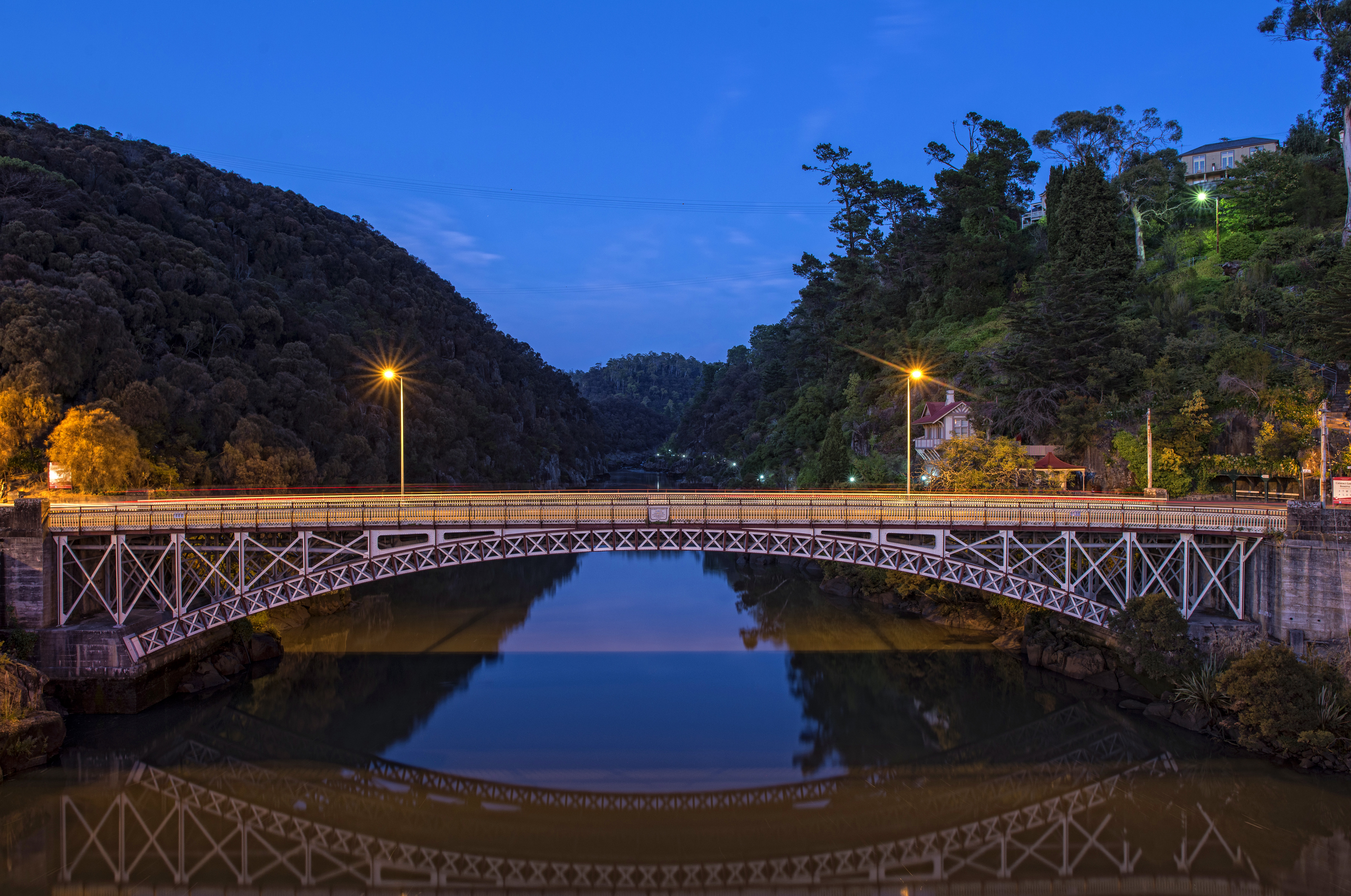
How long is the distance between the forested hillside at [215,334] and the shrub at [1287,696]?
44.2m

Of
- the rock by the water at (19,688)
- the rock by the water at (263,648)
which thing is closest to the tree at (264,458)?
the rock by the water at (263,648)

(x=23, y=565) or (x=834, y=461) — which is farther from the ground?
(x=834, y=461)

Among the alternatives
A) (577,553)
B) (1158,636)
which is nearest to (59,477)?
(577,553)

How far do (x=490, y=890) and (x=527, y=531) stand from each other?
11.3m

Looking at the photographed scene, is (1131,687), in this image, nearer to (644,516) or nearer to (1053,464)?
(1053,464)

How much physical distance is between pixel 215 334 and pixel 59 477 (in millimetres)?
23544

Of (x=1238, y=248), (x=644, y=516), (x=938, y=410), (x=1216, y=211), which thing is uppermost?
(x=1216, y=211)

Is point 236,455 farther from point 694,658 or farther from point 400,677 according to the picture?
point 694,658

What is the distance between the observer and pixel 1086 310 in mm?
45969

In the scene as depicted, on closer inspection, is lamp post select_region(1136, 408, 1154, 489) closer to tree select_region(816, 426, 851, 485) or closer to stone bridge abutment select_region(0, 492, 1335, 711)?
stone bridge abutment select_region(0, 492, 1335, 711)

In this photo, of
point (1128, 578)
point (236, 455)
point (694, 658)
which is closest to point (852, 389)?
point (694, 658)

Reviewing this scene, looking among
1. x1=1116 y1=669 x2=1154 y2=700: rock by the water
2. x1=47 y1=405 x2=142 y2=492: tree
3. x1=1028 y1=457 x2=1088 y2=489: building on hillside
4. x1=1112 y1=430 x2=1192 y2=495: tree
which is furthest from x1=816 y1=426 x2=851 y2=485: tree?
x1=47 y1=405 x2=142 y2=492: tree

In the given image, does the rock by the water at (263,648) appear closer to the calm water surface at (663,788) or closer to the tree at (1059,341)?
the calm water surface at (663,788)

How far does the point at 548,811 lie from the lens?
21.3 m
